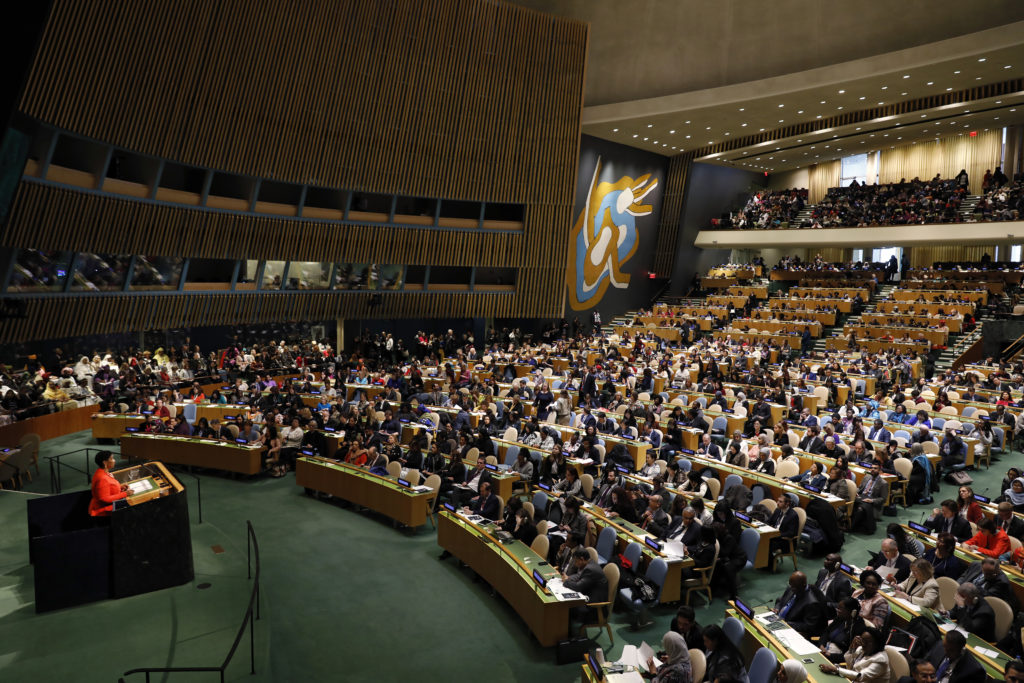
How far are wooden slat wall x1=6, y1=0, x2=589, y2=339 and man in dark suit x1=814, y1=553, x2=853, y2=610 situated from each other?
42.4 feet

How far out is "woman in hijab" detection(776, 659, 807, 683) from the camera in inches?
188

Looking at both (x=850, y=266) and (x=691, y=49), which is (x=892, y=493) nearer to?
(x=691, y=49)

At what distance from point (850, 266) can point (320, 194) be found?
2305 centimetres

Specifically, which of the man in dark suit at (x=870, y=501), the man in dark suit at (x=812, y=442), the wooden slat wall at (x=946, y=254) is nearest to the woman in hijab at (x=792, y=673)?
the man in dark suit at (x=870, y=501)

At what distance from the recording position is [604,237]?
27.8 metres

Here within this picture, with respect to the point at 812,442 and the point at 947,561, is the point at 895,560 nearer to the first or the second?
the point at 947,561

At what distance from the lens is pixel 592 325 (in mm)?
27703

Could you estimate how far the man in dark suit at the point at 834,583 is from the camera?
20.0 feet

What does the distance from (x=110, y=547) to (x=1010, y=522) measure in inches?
363

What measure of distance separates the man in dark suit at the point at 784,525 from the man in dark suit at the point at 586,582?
102 inches

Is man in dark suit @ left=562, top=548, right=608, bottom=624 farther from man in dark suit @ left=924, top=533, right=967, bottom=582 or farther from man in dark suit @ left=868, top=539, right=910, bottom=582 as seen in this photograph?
man in dark suit @ left=924, top=533, right=967, bottom=582

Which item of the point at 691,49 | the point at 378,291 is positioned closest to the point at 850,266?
the point at 691,49

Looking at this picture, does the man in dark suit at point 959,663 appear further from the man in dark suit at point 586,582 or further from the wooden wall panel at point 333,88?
the wooden wall panel at point 333,88

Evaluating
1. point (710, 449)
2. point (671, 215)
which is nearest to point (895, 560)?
point (710, 449)
